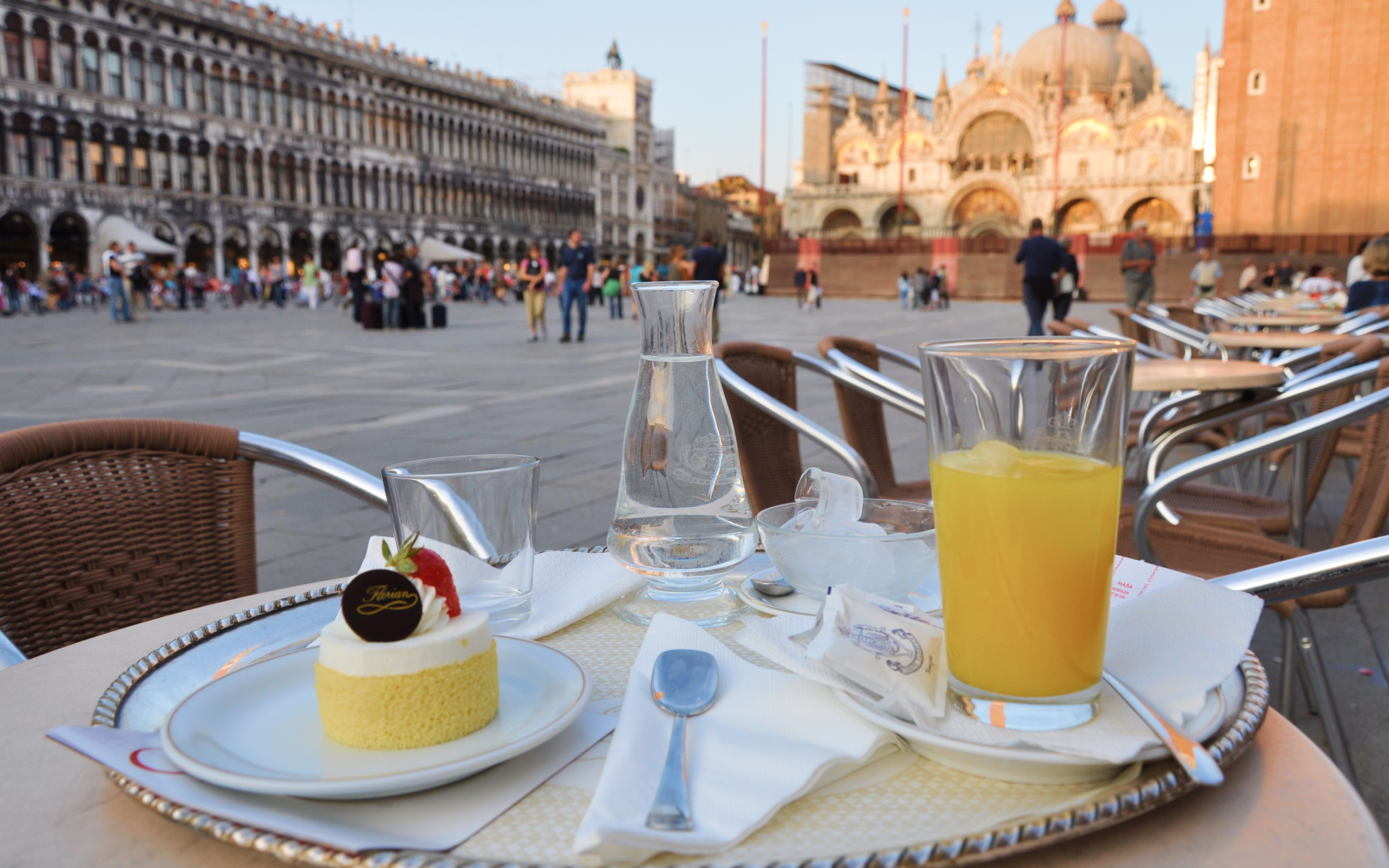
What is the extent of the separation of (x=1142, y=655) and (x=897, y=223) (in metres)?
49.6

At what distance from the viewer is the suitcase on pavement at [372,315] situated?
12.7m

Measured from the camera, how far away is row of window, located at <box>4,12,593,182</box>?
2666 centimetres

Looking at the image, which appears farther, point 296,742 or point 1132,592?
point 1132,592

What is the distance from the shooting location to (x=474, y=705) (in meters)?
0.56

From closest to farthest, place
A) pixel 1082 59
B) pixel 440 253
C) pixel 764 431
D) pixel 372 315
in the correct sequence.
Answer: pixel 764 431
pixel 372 315
pixel 440 253
pixel 1082 59

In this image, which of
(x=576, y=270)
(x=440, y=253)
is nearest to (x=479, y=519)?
(x=576, y=270)

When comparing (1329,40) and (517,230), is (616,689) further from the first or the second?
(517,230)

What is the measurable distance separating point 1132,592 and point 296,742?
1.92ft

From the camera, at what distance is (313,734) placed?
556 mm

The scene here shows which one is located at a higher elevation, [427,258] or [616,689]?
[427,258]

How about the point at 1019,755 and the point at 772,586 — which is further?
the point at 772,586

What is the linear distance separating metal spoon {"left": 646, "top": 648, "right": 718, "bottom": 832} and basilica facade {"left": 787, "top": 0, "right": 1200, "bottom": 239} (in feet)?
131

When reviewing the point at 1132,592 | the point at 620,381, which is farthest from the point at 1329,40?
the point at 1132,592

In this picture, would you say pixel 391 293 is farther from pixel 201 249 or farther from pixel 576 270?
pixel 201 249
